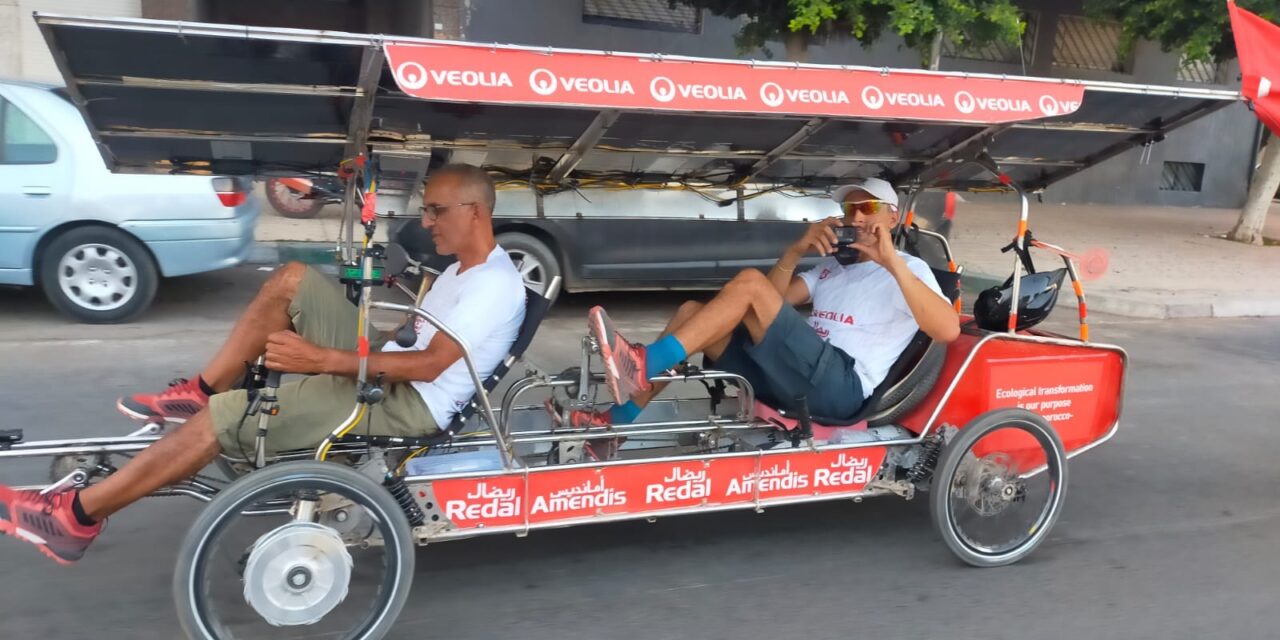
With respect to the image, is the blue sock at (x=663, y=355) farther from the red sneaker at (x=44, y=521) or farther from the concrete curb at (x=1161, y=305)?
the concrete curb at (x=1161, y=305)

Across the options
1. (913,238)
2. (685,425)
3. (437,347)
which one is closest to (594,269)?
(913,238)

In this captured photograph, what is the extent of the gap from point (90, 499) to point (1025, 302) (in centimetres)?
349

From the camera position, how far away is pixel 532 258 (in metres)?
7.63

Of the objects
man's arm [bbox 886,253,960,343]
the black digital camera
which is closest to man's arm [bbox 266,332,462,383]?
the black digital camera

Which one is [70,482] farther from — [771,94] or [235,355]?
[771,94]

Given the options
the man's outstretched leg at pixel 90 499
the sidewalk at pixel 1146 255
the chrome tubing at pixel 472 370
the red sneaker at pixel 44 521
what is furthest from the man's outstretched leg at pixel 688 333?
the sidewalk at pixel 1146 255

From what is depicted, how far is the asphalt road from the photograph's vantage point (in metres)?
3.31

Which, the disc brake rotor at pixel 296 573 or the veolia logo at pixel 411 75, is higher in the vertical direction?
the veolia logo at pixel 411 75

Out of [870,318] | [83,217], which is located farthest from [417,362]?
[83,217]

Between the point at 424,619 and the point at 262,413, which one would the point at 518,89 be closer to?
the point at 262,413

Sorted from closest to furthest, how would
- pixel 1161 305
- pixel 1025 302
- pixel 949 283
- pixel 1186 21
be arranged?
pixel 1025 302, pixel 949 283, pixel 1161 305, pixel 1186 21

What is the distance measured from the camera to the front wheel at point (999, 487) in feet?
12.2

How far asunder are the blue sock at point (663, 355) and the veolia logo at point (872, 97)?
1.10 m

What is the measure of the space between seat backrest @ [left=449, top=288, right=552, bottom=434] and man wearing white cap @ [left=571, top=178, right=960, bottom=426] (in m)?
0.19
